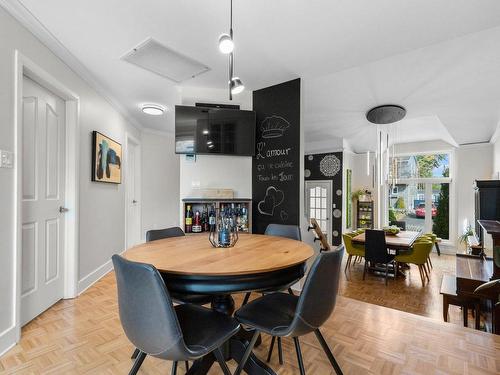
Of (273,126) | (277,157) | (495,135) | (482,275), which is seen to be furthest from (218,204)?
(495,135)

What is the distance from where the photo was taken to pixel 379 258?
4113 mm

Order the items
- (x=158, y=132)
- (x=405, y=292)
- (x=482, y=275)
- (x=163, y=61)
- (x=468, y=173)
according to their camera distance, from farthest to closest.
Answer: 1. (x=468, y=173)
2. (x=158, y=132)
3. (x=405, y=292)
4. (x=482, y=275)
5. (x=163, y=61)

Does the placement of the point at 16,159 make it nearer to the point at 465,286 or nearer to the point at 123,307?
the point at 123,307

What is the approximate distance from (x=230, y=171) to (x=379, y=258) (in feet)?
9.15

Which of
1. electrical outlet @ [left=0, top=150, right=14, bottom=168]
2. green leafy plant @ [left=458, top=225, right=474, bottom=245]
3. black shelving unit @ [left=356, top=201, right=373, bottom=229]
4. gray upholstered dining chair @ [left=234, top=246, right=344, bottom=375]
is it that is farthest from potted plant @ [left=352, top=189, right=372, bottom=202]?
electrical outlet @ [left=0, top=150, right=14, bottom=168]

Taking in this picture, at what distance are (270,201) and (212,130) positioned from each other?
117 cm

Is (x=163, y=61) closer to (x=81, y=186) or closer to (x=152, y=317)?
(x=81, y=186)

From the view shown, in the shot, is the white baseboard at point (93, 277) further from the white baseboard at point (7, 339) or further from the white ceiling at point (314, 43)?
the white ceiling at point (314, 43)

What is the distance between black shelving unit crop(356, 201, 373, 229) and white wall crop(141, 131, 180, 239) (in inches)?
194

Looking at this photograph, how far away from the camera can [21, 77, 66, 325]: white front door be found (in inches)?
84.9

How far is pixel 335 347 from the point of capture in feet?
6.18

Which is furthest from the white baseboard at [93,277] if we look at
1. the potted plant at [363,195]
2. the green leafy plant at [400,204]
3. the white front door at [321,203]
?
the green leafy plant at [400,204]

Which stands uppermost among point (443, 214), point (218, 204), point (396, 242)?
point (218, 204)

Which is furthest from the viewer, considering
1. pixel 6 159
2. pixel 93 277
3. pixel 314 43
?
pixel 93 277
